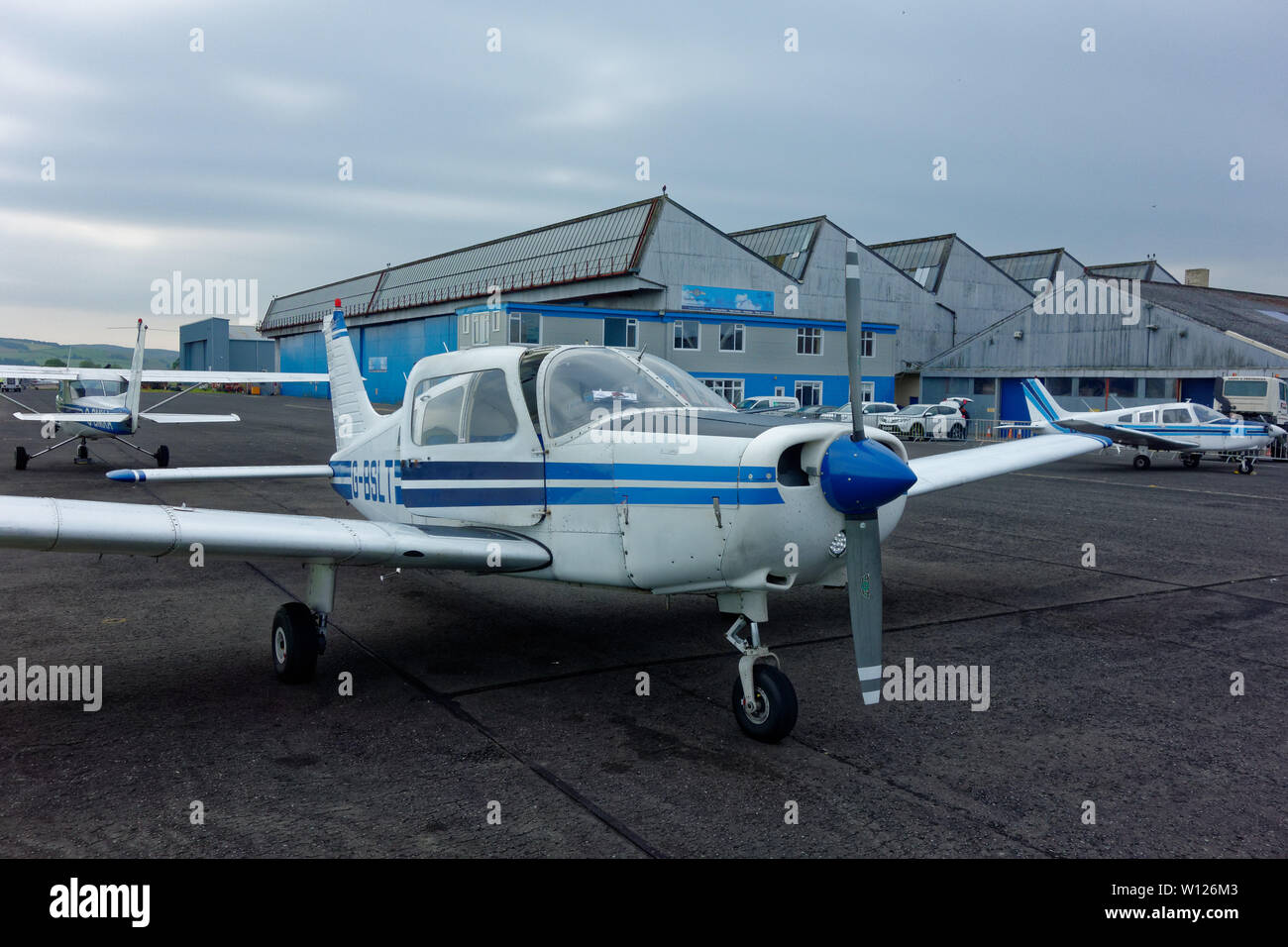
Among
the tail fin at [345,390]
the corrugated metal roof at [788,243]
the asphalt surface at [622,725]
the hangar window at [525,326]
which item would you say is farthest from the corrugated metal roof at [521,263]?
the asphalt surface at [622,725]

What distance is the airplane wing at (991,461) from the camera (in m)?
8.69

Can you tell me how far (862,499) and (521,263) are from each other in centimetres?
5150

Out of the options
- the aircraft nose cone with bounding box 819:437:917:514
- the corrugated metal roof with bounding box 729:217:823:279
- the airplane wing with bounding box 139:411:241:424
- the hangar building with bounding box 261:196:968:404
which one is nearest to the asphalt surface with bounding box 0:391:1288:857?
the aircraft nose cone with bounding box 819:437:917:514

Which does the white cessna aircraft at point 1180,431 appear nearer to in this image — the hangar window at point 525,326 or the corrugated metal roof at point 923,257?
the hangar window at point 525,326

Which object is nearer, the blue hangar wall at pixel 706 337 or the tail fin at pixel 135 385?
the tail fin at pixel 135 385

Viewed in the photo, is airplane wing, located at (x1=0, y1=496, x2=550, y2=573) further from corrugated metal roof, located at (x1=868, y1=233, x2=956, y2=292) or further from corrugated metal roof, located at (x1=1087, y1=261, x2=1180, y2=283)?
corrugated metal roof, located at (x1=1087, y1=261, x2=1180, y2=283)

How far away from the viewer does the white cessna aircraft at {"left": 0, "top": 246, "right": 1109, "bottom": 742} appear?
487cm

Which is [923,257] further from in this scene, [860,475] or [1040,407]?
[860,475]

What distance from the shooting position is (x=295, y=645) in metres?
5.90

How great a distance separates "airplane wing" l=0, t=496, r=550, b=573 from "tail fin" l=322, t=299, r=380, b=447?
317 centimetres

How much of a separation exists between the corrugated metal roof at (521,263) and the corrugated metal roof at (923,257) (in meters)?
18.8

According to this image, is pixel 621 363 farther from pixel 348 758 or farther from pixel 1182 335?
pixel 1182 335

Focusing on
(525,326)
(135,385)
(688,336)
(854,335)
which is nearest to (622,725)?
(854,335)
